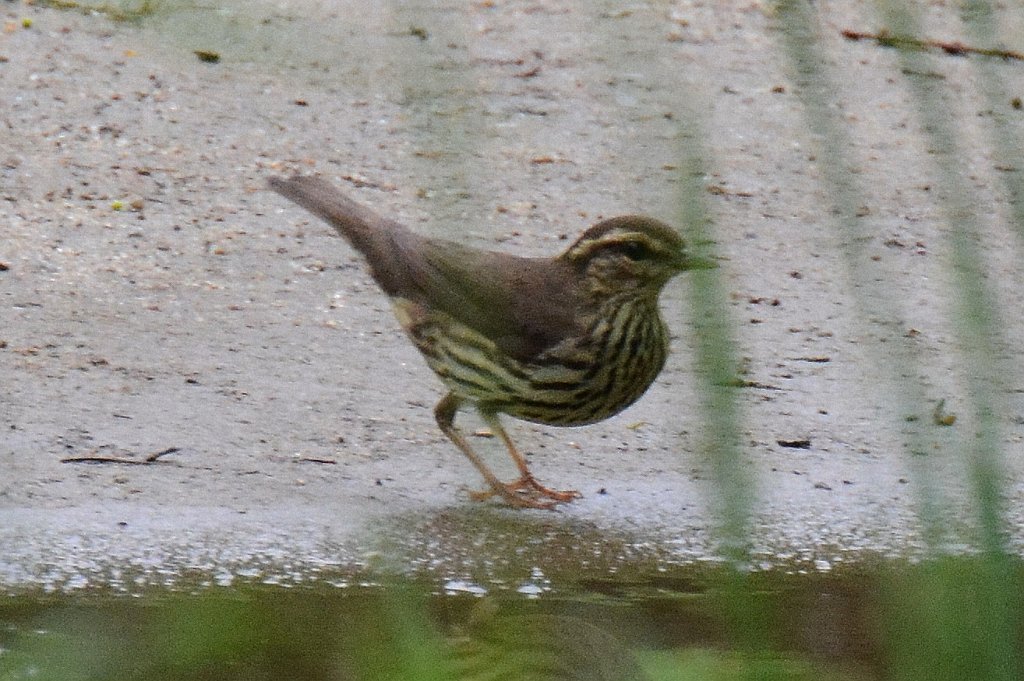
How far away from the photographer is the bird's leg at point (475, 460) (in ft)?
15.5

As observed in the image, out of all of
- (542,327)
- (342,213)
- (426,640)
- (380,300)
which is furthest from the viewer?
(380,300)

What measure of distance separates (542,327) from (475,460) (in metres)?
0.44

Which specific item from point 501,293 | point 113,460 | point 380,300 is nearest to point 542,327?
point 501,293

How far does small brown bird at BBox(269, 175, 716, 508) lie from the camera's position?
4.83m

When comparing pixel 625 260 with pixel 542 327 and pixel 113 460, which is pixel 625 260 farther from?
pixel 113 460

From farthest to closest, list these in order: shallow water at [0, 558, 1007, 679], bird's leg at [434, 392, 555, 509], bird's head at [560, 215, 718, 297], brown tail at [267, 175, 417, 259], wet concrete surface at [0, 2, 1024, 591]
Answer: brown tail at [267, 175, 417, 259]
bird's head at [560, 215, 718, 297]
bird's leg at [434, 392, 555, 509]
wet concrete surface at [0, 2, 1024, 591]
shallow water at [0, 558, 1007, 679]

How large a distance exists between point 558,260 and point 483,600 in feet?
4.67

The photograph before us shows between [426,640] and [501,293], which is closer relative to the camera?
[426,640]

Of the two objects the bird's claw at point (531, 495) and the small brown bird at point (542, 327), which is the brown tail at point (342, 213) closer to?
the small brown bird at point (542, 327)

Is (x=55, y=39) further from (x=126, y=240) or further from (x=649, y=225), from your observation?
(x=649, y=225)

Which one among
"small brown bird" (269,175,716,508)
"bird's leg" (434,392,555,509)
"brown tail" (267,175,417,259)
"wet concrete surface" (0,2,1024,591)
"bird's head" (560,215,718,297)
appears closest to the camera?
"wet concrete surface" (0,2,1024,591)

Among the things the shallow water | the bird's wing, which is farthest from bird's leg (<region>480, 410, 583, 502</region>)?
the shallow water

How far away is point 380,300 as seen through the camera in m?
6.21

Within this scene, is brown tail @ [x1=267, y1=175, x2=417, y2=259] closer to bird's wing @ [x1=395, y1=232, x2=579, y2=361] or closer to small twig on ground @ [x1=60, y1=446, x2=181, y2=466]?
bird's wing @ [x1=395, y1=232, x2=579, y2=361]
